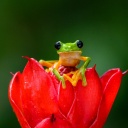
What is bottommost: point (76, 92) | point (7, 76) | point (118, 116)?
point (118, 116)

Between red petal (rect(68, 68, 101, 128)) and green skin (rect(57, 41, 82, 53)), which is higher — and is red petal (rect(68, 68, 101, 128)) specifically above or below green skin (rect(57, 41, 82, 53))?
below

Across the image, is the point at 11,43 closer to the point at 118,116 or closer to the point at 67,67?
the point at 118,116

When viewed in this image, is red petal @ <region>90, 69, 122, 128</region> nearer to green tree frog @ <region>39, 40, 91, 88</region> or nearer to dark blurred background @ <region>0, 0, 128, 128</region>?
green tree frog @ <region>39, 40, 91, 88</region>

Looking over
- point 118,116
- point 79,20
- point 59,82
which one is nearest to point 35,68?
point 59,82

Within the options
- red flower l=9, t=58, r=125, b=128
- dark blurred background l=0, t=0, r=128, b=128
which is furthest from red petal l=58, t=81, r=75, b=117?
dark blurred background l=0, t=0, r=128, b=128

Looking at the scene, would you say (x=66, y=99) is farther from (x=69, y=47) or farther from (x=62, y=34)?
(x=62, y=34)

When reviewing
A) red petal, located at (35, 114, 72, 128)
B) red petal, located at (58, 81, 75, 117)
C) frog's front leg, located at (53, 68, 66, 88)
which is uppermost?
frog's front leg, located at (53, 68, 66, 88)

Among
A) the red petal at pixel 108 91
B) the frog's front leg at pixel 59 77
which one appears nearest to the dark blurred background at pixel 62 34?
the red petal at pixel 108 91
